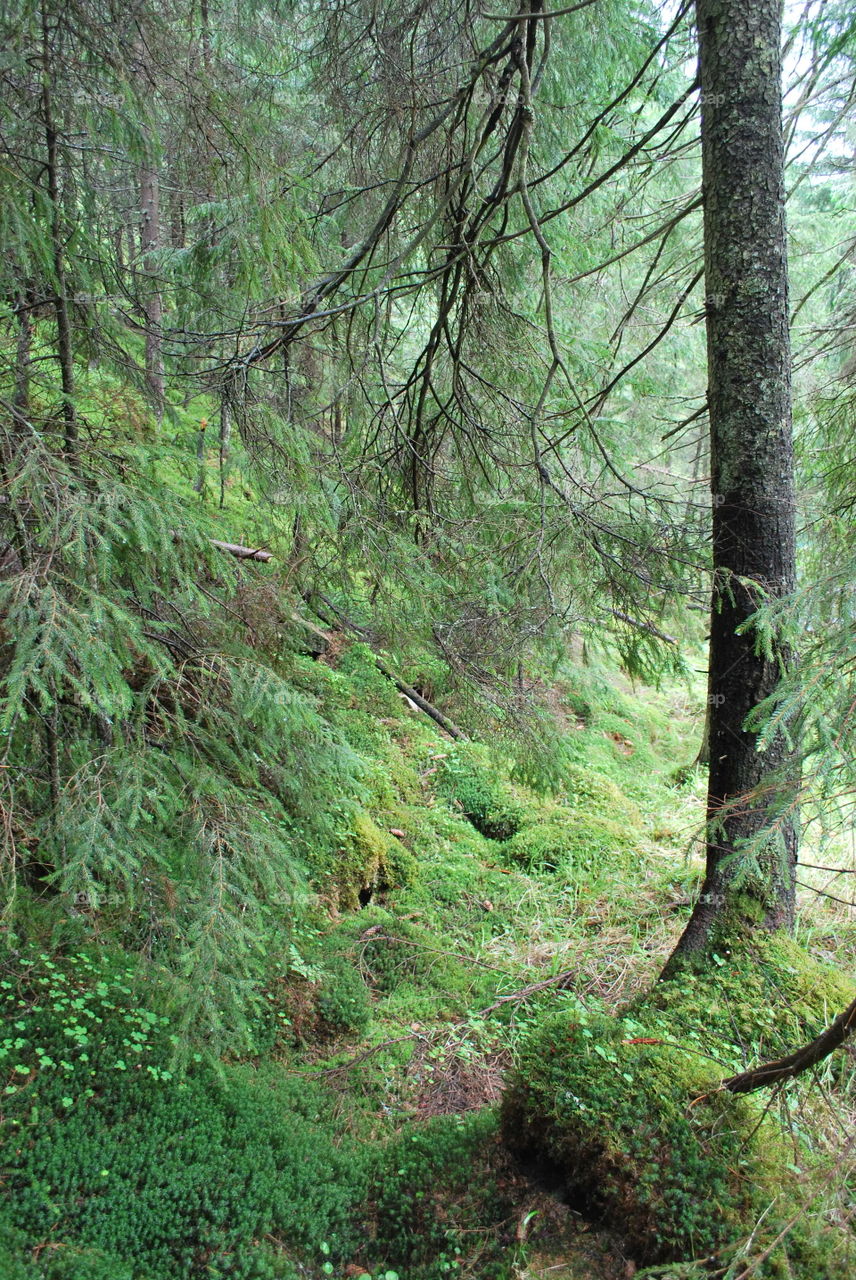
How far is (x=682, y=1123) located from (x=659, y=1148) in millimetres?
133

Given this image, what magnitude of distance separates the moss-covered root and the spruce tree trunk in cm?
93

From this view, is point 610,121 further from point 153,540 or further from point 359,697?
point 359,697

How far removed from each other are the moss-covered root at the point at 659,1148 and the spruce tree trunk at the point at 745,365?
93 centimetres

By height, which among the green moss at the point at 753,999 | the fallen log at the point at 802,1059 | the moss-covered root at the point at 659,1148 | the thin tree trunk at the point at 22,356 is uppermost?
the thin tree trunk at the point at 22,356

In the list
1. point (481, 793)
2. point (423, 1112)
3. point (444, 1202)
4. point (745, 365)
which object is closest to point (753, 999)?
point (444, 1202)

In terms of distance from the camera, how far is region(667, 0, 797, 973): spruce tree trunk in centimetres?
335

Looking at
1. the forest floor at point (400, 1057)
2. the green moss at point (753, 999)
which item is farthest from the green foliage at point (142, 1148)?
the green moss at point (753, 999)

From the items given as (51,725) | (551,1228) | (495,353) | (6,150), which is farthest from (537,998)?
(6,150)

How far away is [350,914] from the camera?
5.72 m

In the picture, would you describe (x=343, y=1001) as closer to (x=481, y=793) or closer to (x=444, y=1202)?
(x=444, y=1202)

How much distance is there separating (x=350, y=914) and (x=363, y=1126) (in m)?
2.04

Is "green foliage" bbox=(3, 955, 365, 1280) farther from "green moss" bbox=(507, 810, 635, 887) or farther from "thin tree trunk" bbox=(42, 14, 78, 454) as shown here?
"green moss" bbox=(507, 810, 635, 887)

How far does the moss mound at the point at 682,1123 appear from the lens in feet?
8.17

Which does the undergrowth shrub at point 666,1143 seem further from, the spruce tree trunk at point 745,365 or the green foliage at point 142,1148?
the green foliage at point 142,1148
